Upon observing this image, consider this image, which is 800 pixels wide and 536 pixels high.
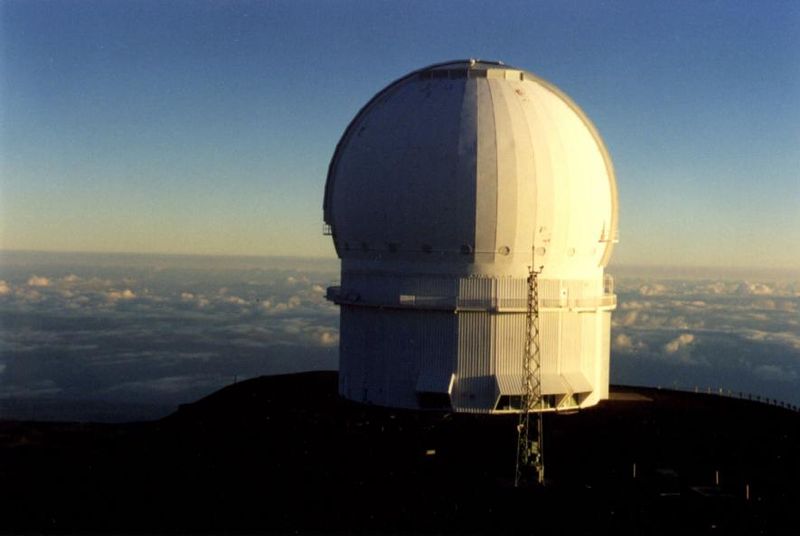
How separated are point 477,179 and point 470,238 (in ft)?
7.97

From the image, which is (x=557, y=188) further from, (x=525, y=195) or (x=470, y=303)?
(x=470, y=303)

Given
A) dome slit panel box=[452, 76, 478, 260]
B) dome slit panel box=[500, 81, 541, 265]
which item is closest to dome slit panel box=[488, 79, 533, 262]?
dome slit panel box=[500, 81, 541, 265]

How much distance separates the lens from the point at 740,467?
126 ft

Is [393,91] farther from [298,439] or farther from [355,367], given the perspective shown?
[298,439]

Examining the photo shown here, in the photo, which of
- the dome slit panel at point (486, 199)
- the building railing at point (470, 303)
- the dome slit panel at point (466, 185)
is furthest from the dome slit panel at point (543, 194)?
the dome slit panel at point (466, 185)

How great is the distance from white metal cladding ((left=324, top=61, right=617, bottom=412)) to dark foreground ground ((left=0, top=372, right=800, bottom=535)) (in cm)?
227

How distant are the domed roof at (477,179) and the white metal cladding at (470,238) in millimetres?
56

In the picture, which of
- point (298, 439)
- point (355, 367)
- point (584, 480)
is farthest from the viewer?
point (355, 367)

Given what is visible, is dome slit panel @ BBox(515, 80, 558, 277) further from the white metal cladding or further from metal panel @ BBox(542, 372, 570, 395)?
metal panel @ BBox(542, 372, 570, 395)

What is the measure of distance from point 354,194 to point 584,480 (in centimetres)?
1686

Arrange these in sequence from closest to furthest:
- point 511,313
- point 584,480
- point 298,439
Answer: point 584,480
point 298,439
point 511,313

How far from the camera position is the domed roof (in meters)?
44.1

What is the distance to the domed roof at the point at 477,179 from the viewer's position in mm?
44125

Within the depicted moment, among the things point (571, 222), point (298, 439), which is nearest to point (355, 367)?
point (298, 439)
